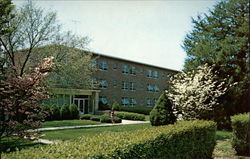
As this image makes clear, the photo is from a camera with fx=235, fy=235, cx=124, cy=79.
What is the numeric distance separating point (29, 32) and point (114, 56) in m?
17.6

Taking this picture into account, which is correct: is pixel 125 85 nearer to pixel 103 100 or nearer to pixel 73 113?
pixel 103 100

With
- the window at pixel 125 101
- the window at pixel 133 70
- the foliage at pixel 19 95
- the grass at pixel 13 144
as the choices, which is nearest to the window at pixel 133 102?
the window at pixel 125 101

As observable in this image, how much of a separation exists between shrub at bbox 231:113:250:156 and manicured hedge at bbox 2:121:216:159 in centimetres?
115

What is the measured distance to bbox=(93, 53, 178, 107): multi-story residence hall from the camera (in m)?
33.8

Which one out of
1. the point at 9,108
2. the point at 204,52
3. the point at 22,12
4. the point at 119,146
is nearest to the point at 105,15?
the point at 9,108

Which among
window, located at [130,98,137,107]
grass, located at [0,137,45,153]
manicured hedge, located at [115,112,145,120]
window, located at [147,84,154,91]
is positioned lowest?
manicured hedge, located at [115,112,145,120]

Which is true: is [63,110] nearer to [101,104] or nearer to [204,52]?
[101,104]

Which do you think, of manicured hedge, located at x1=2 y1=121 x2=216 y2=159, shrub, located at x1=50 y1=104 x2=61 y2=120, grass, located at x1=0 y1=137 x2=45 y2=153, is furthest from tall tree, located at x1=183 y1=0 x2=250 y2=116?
grass, located at x1=0 y1=137 x2=45 y2=153

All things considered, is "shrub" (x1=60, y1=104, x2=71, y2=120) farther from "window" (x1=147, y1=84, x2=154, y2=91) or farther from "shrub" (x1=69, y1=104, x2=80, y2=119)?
"window" (x1=147, y1=84, x2=154, y2=91)

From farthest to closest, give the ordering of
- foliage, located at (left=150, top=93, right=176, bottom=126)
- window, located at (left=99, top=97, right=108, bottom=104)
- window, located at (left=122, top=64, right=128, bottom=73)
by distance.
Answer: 1. window, located at (left=122, top=64, right=128, bottom=73)
2. window, located at (left=99, top=97, right=108, bottom=104)
3. foliage, located at (left=150, top=93, right=176, bottom=126)

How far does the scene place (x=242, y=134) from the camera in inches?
354

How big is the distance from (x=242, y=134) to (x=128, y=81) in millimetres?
29634

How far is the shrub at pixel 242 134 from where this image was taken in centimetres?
893

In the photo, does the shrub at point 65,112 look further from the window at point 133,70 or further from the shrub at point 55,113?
the window at point 133,70
